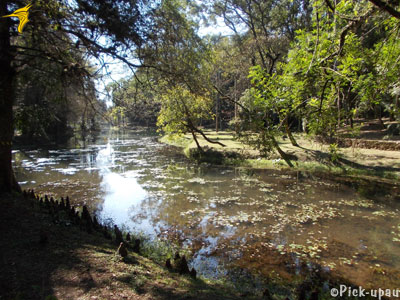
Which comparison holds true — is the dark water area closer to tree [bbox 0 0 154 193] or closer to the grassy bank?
the grassy bank

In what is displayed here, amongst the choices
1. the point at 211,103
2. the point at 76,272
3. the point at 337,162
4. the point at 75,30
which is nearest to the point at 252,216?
the point at 211,103

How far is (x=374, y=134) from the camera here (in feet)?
62.7

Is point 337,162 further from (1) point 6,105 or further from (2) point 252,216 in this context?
(1) point 6,105

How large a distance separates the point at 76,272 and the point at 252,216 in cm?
597

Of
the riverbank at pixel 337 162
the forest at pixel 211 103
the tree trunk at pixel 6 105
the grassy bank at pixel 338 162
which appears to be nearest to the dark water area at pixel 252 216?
the forest at pixel 211 103

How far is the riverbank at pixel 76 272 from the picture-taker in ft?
10.3

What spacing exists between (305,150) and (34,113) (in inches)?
641

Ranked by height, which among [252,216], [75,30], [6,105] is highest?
[75,30]

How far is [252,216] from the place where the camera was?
8.30m

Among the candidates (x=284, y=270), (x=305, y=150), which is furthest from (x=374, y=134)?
(x=284, y=270)

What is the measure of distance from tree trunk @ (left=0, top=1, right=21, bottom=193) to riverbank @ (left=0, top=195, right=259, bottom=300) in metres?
2.16

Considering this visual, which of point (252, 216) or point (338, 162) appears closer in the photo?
point (252, 216)

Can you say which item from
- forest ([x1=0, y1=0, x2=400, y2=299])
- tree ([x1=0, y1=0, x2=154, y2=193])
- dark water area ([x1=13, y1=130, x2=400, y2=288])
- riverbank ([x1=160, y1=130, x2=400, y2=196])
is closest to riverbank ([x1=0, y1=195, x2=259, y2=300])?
forest ([x1=0, y1=0, x2=400, y2=299])

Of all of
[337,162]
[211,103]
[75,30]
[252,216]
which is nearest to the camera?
[75,30]
